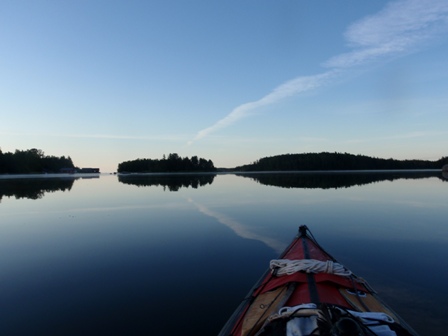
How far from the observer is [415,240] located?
10.7 meters

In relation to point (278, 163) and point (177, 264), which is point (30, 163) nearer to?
point (278, 163)

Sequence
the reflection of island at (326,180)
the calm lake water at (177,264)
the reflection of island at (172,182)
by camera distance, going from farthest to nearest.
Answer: the reflection of island at (172,182) → the reflection of island at (326,180) → the calm lake water at (177,264)

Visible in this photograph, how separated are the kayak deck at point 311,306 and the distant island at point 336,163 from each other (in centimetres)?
14490

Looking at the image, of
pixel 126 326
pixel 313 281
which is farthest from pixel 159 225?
pixel 313 281

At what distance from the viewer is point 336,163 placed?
14462 centimetres

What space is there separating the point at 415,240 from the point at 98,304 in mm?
10475

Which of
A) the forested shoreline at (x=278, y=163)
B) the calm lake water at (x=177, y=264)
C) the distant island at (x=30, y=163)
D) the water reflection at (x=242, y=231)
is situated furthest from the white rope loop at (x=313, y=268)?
the forested shoreline at (x=278, y=163)

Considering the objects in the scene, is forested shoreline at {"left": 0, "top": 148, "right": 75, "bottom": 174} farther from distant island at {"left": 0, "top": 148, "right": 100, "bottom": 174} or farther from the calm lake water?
the calm lake water

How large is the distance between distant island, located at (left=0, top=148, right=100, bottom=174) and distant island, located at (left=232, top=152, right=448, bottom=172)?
10713 cm

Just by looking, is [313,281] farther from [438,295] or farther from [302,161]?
[302,161]

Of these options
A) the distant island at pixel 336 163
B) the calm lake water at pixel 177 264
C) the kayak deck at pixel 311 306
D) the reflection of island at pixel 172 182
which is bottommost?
the calm lake water at pixel 177 264

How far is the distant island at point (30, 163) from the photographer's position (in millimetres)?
104250

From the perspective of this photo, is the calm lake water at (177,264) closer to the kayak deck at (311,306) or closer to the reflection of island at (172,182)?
the kayak deck at (311,306)

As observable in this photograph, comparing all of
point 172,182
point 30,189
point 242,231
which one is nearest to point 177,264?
point 242,231
